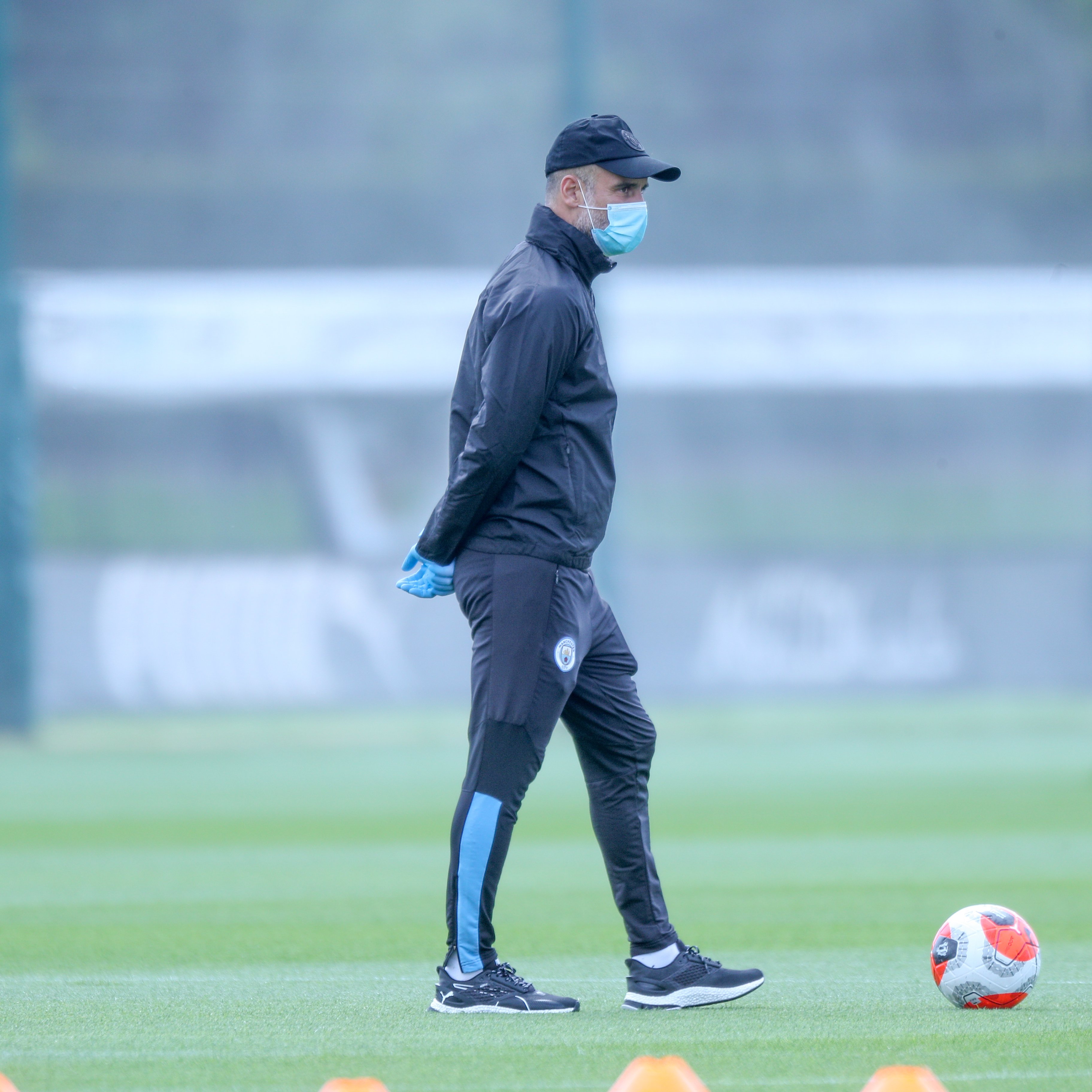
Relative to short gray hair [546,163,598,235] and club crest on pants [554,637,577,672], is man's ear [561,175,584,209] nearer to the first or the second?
short gray hair [546,163,598,235]

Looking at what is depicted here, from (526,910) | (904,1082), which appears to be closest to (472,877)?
(904,1082)

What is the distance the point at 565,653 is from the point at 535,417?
570 millimetres

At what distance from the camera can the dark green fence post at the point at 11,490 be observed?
15.8 meters

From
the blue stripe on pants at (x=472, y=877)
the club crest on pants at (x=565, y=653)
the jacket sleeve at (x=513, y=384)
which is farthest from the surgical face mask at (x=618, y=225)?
the blue stripe on pants at (x=472, y=877)

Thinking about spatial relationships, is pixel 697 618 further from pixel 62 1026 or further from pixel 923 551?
pixel 62 1026

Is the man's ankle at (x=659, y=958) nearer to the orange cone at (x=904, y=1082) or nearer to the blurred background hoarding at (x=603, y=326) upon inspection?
the orange cone at (x=904, y=1082)

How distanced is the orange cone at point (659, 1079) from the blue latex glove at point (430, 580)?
1.70 meters

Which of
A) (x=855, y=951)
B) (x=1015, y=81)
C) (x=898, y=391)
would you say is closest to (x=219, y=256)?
(x=898, y=391)

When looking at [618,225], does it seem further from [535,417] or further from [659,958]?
[659,958]

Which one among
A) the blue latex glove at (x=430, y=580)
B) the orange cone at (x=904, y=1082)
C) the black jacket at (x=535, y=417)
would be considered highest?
the black jacket at (x=535, y=417)

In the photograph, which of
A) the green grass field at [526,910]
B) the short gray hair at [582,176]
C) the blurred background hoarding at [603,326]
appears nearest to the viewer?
the green grass field at [526,910]

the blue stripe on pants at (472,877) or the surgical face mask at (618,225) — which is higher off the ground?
the surgical face mask at (618,225)

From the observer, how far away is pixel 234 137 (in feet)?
56.9

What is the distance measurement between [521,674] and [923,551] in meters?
13.1
